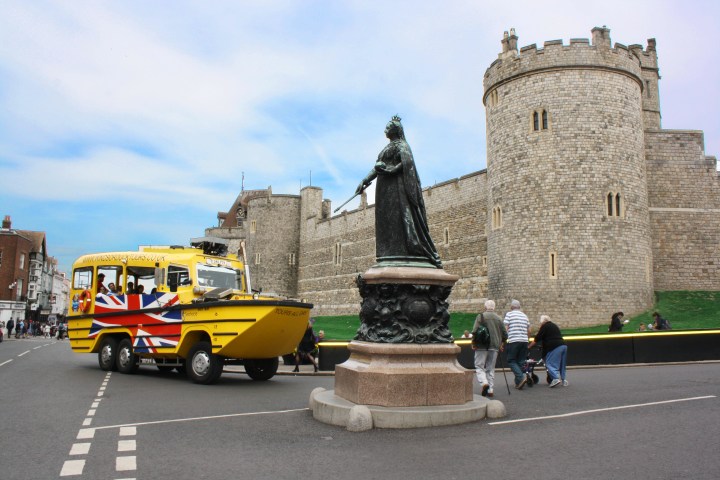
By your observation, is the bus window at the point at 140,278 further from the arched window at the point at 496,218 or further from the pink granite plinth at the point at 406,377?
the arched window at the point at 496,218

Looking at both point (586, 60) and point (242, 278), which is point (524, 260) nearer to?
point (586, 60)

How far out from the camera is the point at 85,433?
706cm

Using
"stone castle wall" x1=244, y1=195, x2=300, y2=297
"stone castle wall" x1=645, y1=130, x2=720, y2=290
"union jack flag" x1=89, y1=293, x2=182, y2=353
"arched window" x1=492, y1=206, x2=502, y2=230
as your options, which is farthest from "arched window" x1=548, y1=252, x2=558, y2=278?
"stone castle wall" x1=244, y1=195, x2=300, y2=297

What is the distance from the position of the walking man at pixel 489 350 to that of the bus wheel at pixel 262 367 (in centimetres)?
503

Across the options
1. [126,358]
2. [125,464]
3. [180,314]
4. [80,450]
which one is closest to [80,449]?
[80,450]

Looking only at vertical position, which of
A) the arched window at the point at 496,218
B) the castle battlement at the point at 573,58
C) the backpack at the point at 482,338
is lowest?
the backpack at the point at 482,338

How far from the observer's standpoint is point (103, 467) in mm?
5527

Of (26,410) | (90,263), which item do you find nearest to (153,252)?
(90,263)

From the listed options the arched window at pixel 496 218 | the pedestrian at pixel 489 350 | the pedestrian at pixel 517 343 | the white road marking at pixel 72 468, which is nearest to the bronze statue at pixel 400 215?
the pedestrian at pixel 489 350

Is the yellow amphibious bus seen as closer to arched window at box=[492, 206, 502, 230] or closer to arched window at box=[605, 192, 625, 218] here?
arched window at box=[492, 206, 502, 230]

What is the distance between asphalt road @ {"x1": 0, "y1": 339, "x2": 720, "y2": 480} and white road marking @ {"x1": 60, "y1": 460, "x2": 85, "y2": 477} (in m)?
0.01

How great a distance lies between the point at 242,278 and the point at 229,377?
2322 mm

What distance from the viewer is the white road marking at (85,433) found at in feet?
22.5

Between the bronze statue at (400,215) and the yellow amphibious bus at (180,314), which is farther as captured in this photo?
the yellow amphibious bus at (180,314)
